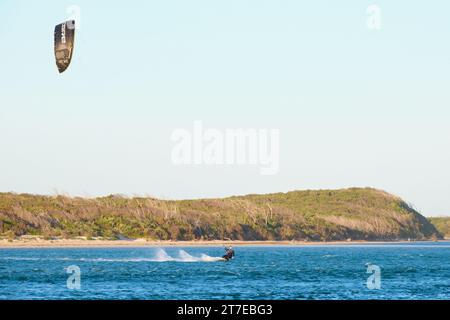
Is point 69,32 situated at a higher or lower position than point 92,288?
higher
